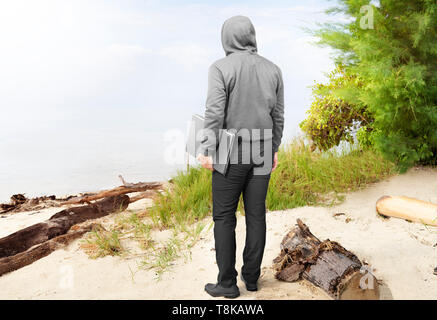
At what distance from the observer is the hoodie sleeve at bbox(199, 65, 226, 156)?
10.9 ft

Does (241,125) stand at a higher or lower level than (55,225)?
higher

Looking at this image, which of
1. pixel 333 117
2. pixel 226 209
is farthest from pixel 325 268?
pixel 333 117

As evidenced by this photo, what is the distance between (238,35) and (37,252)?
370cm

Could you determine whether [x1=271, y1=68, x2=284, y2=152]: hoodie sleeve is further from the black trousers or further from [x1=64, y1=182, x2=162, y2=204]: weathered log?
[x1=64, y1=182, x2=162, y2=204]: weathered log

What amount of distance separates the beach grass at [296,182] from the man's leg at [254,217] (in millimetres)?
1959

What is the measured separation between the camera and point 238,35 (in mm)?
3453

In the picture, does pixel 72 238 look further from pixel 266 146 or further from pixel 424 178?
pixel 424 178

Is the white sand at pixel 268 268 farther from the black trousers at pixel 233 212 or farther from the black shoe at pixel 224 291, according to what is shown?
the black trousers at pixel 233 212

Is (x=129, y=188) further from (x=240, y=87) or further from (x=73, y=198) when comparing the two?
(x=240, y=87)

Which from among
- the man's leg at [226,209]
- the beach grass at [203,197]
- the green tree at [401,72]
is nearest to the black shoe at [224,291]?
the man's leg at [226,209]

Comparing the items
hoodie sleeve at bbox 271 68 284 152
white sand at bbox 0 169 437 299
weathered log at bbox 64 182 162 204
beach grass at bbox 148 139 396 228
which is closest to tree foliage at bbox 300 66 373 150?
beach grass at bbox 148 139 396 228

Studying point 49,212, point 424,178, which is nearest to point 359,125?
point 424,178

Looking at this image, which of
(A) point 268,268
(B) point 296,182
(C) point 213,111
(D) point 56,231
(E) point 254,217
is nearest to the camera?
(C) point 213,111
